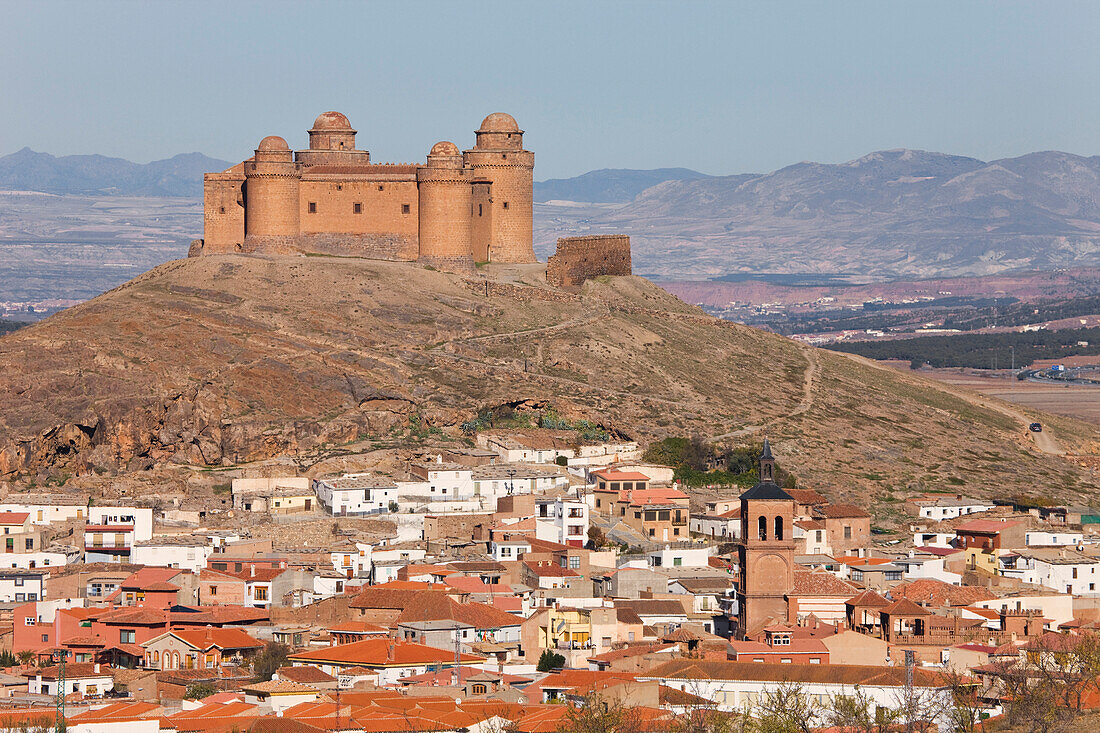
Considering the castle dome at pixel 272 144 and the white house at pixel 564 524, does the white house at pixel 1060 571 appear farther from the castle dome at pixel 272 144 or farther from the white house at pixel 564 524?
the castle dome at pixel 272 144

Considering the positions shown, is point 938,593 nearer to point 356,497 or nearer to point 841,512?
point 841,512

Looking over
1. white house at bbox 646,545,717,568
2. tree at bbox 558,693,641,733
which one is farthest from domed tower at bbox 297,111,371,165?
tree at bbox 558,693,641,733

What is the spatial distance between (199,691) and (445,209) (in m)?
58.0

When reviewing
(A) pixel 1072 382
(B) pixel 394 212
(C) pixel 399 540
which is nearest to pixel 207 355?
(B) pixel 394 212

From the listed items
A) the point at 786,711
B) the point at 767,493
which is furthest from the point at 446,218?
the point at 786,711

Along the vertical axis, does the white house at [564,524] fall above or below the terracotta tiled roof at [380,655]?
above

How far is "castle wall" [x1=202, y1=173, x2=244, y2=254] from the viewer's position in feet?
350

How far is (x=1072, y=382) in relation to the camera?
198750 mm

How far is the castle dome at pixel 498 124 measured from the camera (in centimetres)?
11056

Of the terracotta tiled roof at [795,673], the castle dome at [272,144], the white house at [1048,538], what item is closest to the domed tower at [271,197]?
the castle dome at [272,144]

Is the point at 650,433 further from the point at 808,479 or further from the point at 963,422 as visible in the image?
the point at 963,422

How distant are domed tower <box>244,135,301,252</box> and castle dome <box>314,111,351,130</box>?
437 cm

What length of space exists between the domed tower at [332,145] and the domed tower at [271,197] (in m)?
3.16

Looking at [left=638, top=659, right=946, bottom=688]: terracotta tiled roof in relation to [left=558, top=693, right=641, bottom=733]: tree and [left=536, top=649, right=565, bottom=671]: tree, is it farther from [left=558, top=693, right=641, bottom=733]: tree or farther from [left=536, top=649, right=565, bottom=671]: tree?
[left=558, top=693, right=641, bottom=733]: tree
